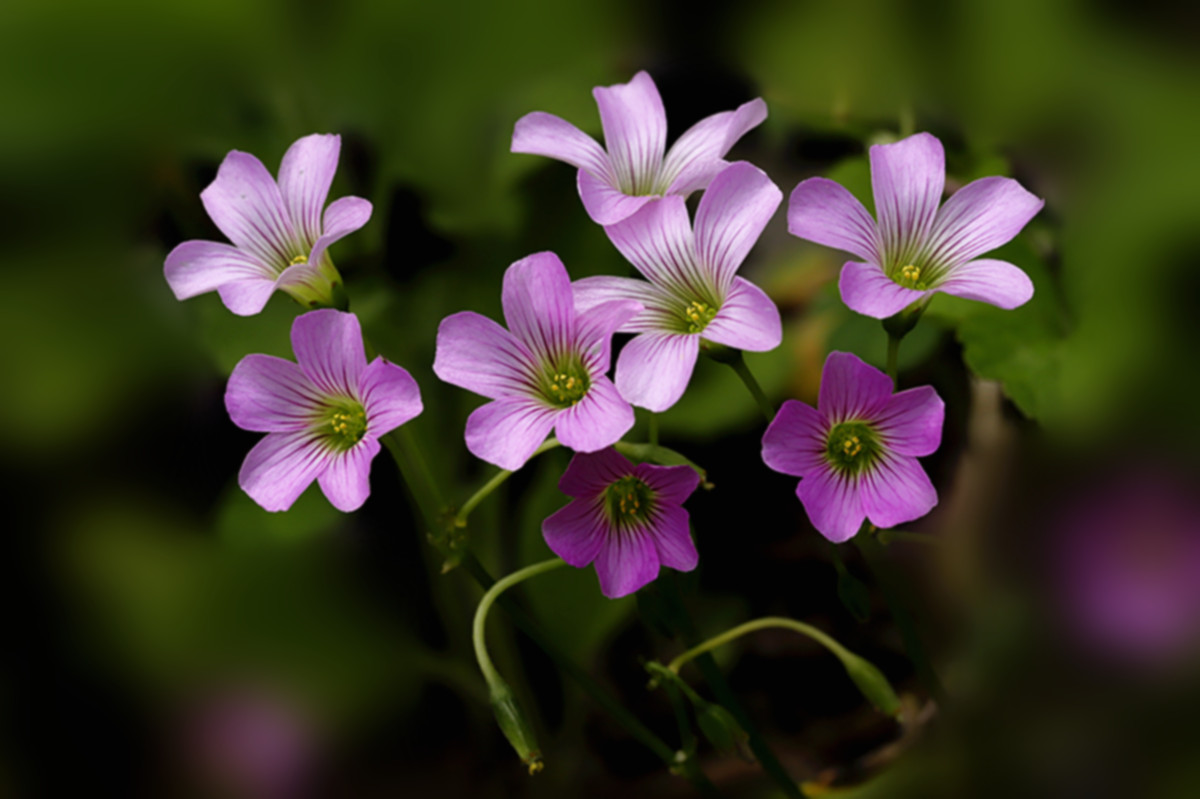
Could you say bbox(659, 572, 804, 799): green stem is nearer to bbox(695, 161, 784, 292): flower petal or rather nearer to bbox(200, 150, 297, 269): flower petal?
bbox(695, 161, 784, 292): flower petal

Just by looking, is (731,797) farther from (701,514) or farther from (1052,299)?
(1052,299)

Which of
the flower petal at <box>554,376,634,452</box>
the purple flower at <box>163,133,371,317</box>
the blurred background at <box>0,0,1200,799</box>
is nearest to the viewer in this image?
the flower petal at <box>554,376,634,452</box>

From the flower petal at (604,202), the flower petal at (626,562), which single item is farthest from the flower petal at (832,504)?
the flower petal at (604,202)

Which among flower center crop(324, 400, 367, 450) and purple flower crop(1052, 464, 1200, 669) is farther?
purple flower crop(1052, 464, 1200, 669)

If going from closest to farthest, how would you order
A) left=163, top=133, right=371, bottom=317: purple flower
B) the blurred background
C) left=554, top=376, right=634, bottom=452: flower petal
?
left=554, top=376, right=634, bottom=452: flower petal
left=163, top=133, right=371, bottom=317: purple flower
the blurred background

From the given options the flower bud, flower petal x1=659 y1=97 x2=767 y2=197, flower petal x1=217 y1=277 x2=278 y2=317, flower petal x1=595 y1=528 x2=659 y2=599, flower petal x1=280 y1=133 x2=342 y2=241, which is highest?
flower petal x1=280 y1=133 x2=342 y2=241

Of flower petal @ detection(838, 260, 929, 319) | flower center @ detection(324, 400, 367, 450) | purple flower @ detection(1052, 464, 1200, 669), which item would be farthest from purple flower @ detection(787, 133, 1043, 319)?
purple flower @ detection(1052, 464, 1200, 669)

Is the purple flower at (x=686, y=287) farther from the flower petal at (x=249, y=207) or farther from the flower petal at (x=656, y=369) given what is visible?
the flower petal at (x=249, y=207)
